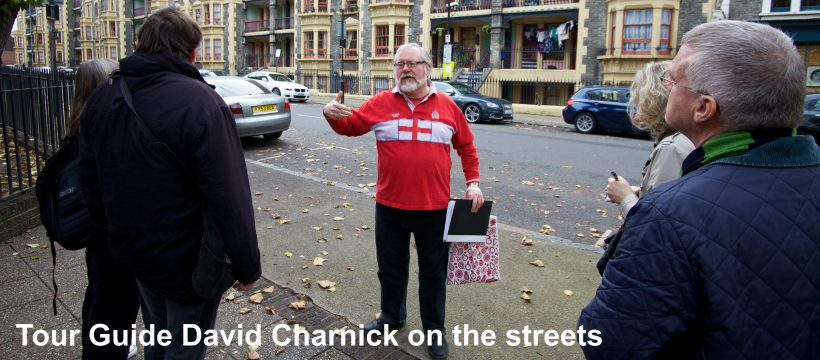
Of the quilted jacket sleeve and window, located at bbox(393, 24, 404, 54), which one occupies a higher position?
window, located at bbox(393, 24, 404, 54)

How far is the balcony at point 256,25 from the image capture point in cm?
4616

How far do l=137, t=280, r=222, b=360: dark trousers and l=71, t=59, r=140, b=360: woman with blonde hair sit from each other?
398 mm

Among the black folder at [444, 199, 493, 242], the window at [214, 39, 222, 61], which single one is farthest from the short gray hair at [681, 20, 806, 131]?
the window at [214, 39, 222, 61]

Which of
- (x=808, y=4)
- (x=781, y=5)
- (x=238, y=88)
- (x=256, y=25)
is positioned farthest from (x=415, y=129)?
(x=256, y=25)

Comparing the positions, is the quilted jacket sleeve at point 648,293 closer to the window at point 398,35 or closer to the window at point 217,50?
the window at point 398,35

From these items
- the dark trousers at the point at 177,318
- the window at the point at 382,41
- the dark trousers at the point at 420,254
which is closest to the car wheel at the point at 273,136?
the dark trousers at the point at 420,254

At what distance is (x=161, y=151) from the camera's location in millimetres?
2041

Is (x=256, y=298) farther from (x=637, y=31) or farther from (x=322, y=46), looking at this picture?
(x=322, y=46)

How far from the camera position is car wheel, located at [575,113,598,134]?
16.6 meters

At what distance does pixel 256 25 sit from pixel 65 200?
4749 cm

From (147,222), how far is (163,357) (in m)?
0.70

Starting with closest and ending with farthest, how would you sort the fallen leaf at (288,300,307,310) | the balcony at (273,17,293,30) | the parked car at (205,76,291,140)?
the fallen leaf at (288,300,307,310), the parked car at (205,76,291,140), the balcony at (273,17,293,30)

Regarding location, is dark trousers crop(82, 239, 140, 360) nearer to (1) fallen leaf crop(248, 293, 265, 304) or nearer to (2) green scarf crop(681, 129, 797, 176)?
(1) fallen leaf crop(248, 293, 265, 304)

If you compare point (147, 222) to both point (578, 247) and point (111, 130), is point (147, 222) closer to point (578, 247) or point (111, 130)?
point (111, 130)
